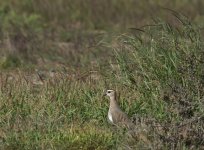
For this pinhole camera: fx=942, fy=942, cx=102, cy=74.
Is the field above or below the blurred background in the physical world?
above

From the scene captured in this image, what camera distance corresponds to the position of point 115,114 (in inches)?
417

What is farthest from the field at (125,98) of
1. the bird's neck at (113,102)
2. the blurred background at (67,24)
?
the blurred background at (67,24)

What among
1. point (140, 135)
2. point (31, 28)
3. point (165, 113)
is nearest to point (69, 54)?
point (31, 28)

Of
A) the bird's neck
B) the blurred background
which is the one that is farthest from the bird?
the blurred background

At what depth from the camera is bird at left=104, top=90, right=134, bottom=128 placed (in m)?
10.4

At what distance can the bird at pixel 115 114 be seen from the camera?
10.4m

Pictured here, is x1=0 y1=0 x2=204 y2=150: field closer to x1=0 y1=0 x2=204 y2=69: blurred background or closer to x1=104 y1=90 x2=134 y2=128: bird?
x1=104 y1=90 x2=134 y2=128: bird

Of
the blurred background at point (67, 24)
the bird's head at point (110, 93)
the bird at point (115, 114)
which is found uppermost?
the bird's head at point (110, 93)

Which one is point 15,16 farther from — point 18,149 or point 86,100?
point 18,149

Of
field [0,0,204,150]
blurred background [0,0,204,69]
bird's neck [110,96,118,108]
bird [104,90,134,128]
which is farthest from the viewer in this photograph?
blurred background [0,0,204,69]

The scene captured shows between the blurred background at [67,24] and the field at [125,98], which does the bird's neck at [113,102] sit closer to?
the field at [125,98]

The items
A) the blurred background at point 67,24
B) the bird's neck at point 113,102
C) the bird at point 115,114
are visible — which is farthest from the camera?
the blurred background at point 67,24

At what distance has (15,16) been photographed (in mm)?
23422

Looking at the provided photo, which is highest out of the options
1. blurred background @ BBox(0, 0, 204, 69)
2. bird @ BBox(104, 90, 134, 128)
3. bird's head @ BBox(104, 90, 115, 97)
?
bird's head @ BBox(104, 90, 115, 97)
